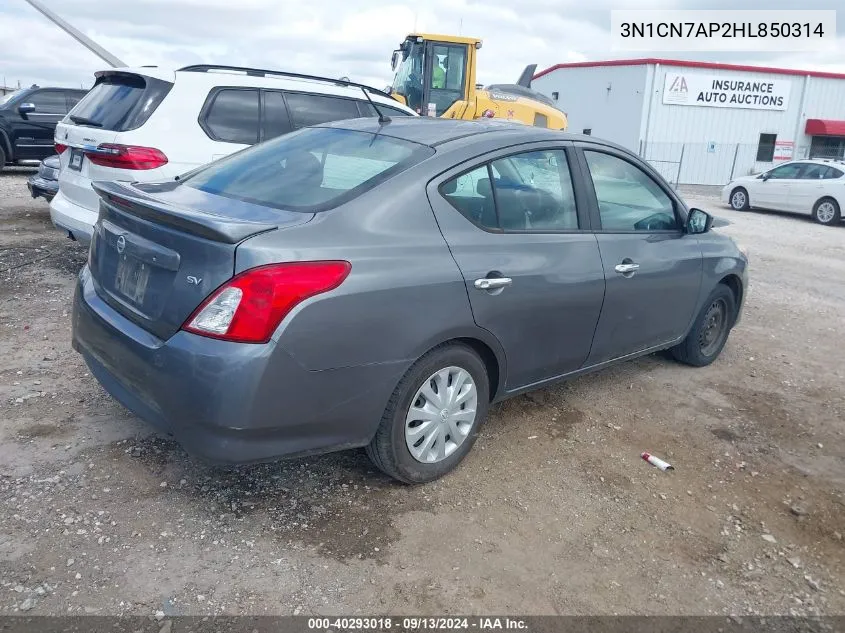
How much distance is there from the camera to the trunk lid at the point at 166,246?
2.63 metres

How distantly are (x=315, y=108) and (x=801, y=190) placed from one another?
1411 cm

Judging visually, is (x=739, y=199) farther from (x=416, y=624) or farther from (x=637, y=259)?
(x=416, y=624)

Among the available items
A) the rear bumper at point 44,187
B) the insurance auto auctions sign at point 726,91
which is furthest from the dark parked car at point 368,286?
the insurance auto auctions sign at point 726,91

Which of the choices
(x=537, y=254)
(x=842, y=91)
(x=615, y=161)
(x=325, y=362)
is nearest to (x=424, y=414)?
(x=325, y=362)

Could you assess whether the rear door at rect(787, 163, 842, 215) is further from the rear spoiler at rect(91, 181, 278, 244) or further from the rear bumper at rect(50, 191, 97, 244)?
the rear spoiler at rect(91, 181, 278, 244)

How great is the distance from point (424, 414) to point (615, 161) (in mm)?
2059

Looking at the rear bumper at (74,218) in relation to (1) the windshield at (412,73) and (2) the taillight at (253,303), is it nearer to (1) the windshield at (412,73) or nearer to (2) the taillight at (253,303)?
(2) the taillight at (253,303)

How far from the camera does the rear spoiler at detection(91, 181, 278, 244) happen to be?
103 inches

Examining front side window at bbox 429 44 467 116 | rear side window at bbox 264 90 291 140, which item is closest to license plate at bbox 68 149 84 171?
rear side window at bbox 264 90 291 140

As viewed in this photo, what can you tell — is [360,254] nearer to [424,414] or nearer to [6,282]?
[424,414]

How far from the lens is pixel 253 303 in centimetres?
256

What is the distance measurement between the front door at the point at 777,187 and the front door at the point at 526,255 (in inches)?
610

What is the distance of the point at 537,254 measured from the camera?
11.5ft

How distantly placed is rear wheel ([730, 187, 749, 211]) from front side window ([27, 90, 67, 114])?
15.9 metres
